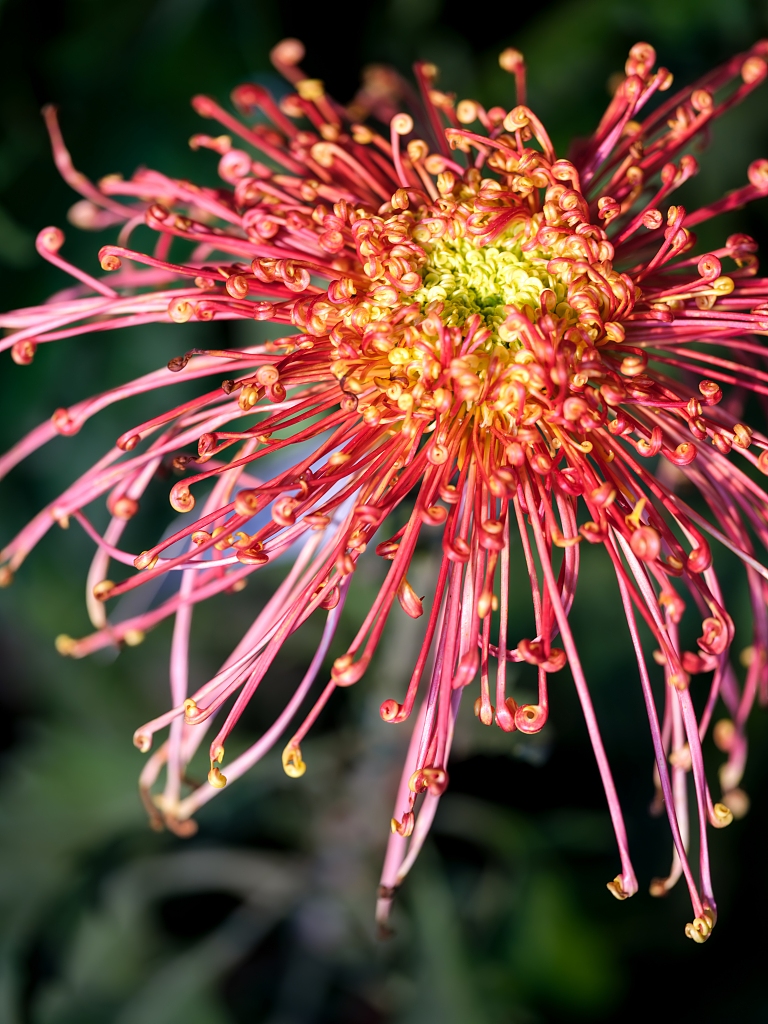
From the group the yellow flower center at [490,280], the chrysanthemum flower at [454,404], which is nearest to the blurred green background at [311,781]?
the chrysanthemum flower at [454,404]

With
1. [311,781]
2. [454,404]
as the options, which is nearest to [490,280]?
[454,404]

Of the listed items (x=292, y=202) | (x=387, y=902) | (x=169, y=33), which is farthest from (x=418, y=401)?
(x=169, y=33)

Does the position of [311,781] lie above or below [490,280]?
below

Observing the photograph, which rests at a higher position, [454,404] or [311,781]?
[454,404]

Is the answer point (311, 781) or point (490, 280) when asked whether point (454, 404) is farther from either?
point (311, 781)

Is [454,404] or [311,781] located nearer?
[454,404]
